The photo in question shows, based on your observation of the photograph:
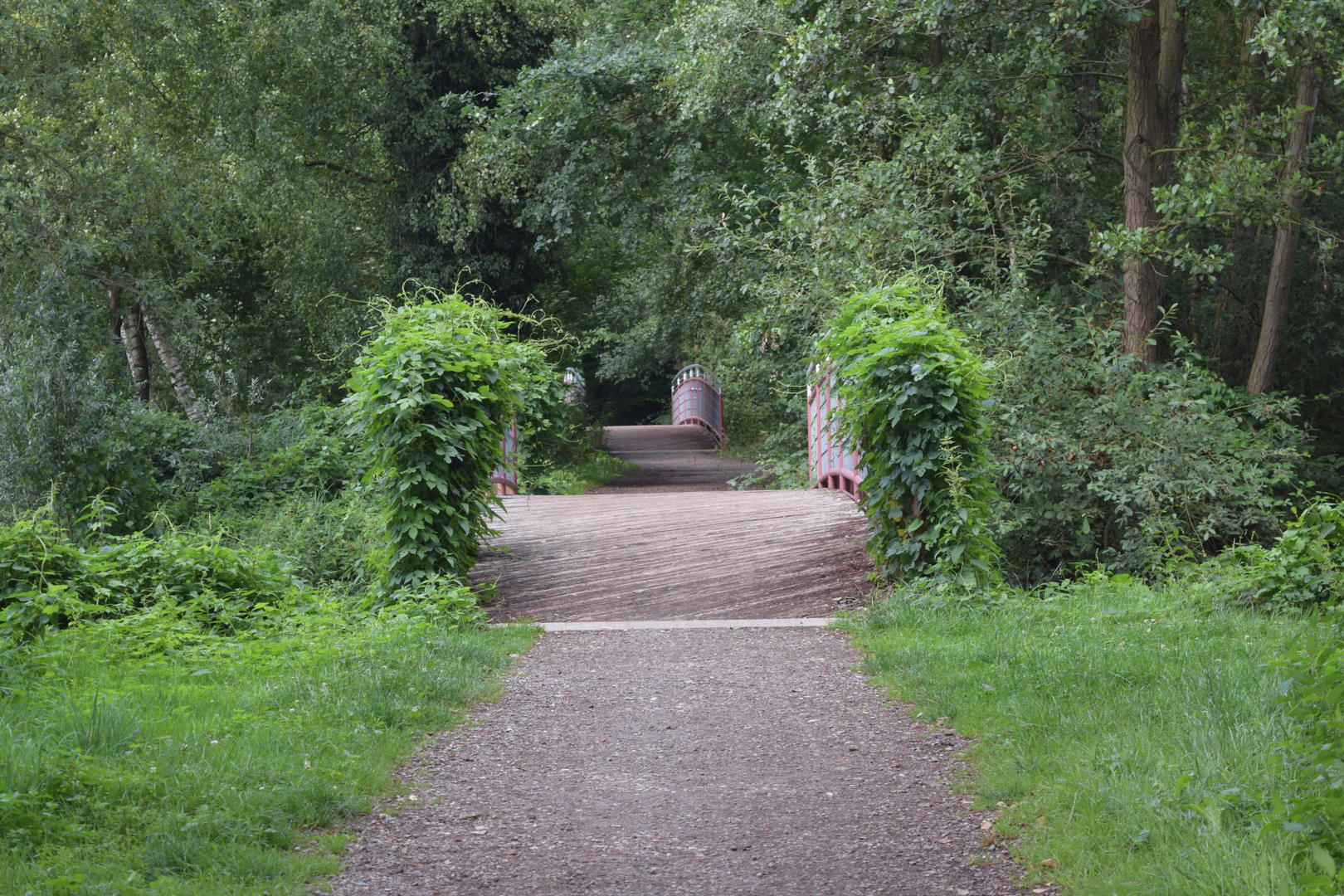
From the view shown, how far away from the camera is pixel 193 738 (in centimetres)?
444

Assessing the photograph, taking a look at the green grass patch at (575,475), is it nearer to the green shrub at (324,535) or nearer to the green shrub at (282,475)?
the green shrub at (282,475)

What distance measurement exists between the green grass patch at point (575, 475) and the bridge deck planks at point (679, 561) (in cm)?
464

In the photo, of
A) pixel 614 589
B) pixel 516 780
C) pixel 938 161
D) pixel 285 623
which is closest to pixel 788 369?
pixel 938 161

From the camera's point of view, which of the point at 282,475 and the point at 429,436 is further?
the point at 282,475

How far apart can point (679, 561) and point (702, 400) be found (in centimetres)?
2056

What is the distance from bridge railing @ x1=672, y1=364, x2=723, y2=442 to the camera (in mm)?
28781

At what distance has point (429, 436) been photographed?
304 inches

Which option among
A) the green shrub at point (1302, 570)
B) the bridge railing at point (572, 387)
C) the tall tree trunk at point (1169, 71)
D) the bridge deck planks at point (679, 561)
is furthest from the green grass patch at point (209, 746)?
the bridge railing at point (572, 387)

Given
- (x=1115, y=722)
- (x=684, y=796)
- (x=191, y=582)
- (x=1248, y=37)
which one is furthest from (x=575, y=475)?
(x=1115, y=722)

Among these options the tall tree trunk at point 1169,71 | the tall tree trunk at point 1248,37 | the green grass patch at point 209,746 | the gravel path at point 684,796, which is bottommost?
the gravel path at point 684,796

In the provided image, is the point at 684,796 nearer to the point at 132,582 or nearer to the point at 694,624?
the point at 694,624

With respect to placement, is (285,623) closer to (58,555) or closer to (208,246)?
(58,555)

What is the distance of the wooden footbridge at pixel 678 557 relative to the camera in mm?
7859

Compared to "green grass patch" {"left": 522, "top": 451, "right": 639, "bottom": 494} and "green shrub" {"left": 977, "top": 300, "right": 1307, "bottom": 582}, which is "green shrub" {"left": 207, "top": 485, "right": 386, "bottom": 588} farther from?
"green shrub" {"left": 977, "top": 300, "right": 1307, "bottom": 582}
